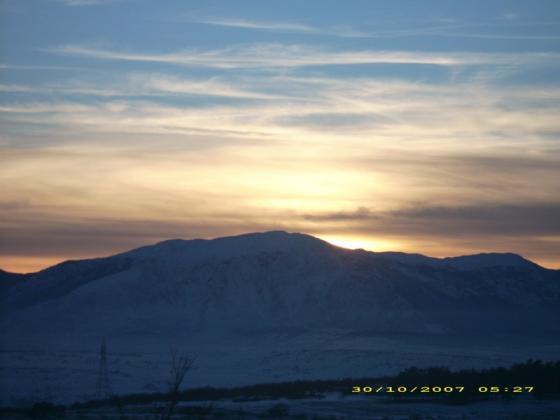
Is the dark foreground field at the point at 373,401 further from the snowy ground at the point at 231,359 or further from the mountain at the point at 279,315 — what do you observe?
the mountain at the point at 279,315

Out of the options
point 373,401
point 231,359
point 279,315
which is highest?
point 279,315

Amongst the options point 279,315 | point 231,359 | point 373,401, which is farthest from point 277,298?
point 373,401

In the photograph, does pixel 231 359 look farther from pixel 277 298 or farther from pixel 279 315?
pixel 277 298

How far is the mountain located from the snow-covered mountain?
0.23 metres

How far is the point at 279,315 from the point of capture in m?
173

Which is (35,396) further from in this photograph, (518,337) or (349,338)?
(518,337)

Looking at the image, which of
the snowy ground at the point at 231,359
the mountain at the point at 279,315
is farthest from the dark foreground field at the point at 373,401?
the mountain at the point at 279,315

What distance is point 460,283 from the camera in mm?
195875

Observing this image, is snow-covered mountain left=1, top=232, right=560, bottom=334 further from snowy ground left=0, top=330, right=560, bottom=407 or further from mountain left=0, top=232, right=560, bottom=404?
snowy ground left=0, top=330, right=560, bottom=407

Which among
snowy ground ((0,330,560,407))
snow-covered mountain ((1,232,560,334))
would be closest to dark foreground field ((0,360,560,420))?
snowy ground ((0,330,560,407))

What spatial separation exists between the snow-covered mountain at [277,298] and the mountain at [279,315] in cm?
23

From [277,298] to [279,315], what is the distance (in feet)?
27.8

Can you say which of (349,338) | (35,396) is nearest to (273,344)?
(349,338)

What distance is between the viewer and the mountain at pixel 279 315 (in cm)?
12293
